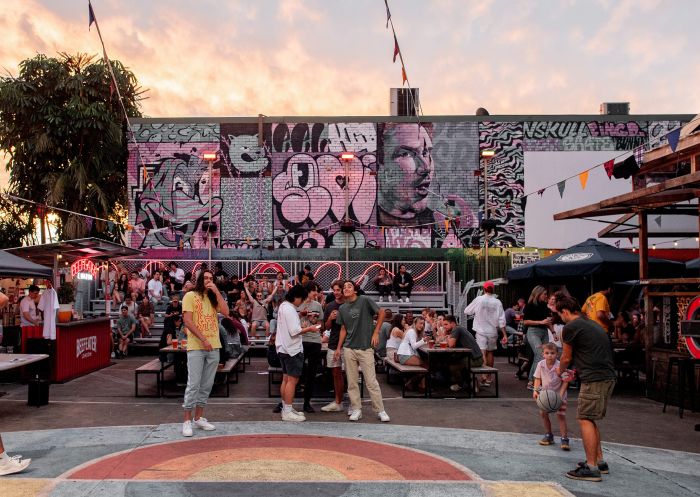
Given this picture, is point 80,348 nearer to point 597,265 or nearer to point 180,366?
point 180,366

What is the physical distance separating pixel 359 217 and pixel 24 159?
50.4 feet

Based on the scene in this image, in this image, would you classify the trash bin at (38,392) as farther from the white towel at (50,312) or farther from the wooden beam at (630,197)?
the wooden beam at (630,197)

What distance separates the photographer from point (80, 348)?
47.7 feet

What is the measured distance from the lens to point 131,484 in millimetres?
6234

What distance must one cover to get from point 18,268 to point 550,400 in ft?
32.0

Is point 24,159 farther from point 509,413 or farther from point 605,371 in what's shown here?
point 605,371

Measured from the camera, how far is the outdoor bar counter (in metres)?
13.4

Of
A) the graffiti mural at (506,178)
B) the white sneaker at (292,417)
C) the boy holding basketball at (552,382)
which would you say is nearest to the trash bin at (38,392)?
the white sneaker at (292,417)

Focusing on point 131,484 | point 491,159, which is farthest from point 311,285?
point 491,159

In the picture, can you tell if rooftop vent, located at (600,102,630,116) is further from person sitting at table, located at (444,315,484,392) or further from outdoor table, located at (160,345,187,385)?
outdoor table, located at (160,345,187,385)

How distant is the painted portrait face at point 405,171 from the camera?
85.3ft

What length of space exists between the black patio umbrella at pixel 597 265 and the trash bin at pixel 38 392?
9.82 m

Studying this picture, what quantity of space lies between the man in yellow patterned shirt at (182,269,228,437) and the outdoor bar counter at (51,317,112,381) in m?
5.90

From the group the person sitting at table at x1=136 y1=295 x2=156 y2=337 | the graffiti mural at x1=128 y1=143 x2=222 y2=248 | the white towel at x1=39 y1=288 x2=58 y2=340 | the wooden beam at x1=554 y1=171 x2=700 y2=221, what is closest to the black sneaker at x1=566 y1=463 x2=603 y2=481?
the wooden beam at x1=554 y1=171 x2=700 y2=221
